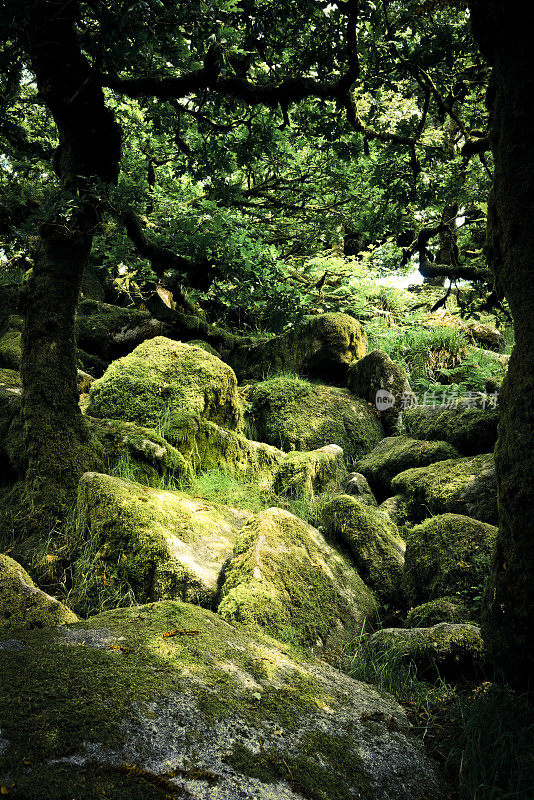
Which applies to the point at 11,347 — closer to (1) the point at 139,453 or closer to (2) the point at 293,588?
(1) the point at 139,453

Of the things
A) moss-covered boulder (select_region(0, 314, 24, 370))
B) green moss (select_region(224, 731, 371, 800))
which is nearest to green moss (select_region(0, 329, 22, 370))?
moss-covered boulder (select_region(0, 314, 24, 370))

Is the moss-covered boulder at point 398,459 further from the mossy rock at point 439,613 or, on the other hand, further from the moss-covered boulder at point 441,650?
the moss-covered boulder at point 441,650

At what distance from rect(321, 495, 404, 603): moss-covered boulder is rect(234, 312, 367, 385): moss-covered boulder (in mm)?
5250

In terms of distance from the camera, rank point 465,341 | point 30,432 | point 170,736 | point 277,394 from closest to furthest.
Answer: point 170,736
point 30,432
point 277,394
point 465,341

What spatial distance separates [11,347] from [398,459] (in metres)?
6.15

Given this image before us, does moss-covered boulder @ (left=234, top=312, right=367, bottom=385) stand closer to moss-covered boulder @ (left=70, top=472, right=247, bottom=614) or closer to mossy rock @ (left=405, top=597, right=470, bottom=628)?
moss-covered boulder @ (left=70, top=472, right=247, bottom=614)

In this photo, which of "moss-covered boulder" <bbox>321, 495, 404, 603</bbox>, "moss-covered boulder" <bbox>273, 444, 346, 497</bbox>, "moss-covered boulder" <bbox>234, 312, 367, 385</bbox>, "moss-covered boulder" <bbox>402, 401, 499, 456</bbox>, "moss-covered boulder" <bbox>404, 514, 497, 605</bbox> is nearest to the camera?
"moss-covered boulder" <bbox>404, 514, 497, 605</bbox>

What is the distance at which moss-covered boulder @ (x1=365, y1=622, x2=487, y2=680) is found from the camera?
Answer: 284cm

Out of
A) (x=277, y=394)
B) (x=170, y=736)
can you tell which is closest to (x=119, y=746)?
(x=170, y=736)

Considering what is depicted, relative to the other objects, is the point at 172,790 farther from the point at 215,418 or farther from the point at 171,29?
the point at 215,418

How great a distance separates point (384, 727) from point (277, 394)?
21.7 feet

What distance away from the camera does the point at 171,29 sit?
4062 mm

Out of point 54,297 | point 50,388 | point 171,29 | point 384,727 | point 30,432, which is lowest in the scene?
point 384,727

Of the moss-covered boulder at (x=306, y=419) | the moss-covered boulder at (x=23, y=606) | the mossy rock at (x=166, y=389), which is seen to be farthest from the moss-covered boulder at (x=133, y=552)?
the moss-covered boulder at (x=306, y=419)
